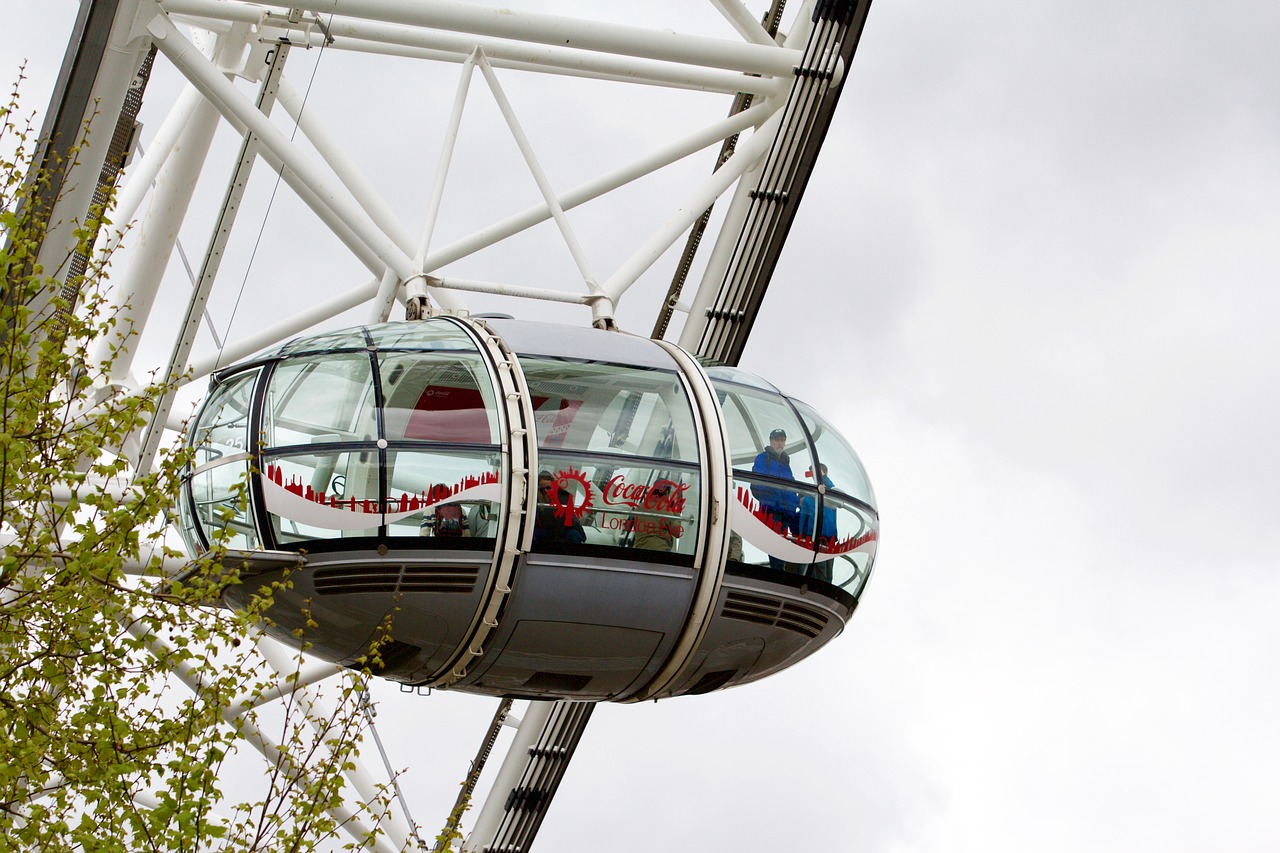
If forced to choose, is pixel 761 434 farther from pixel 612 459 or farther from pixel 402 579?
pixel 402 579

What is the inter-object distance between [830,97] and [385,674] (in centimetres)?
689

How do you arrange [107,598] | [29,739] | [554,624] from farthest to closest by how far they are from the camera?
[554,624] → [107,598] → [29,739]

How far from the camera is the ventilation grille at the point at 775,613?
13.7m

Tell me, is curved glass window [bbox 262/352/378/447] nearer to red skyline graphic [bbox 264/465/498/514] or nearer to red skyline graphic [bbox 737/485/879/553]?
red skyline graphic [bbox 264/465/498/514]

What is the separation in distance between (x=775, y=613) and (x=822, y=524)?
0.66 m

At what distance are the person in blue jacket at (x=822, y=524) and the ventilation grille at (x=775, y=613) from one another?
26cm

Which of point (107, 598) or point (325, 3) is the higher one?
point (325, 3)

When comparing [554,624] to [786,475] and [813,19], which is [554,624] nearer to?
[786,475]

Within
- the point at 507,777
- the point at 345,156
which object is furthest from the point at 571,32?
the point at 507,777

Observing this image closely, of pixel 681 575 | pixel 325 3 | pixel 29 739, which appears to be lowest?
pixel 29 739

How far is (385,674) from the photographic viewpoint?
45.9 ft

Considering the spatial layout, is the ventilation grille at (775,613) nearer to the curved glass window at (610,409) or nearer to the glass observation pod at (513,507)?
the glass observation pod at (513,507)

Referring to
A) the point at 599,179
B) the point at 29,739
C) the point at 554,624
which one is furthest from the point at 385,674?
the point at 599,179

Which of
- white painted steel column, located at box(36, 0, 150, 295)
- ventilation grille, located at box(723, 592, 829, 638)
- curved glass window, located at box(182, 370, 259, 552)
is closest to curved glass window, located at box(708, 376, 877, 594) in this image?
ventilation grille, located at box(723, 592, 829, 638)
